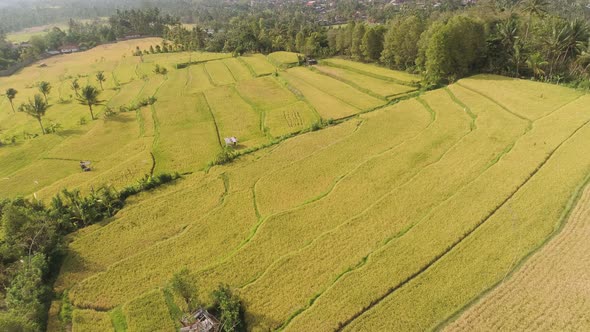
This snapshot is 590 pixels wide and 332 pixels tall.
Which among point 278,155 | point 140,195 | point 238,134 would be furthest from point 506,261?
point 238,134

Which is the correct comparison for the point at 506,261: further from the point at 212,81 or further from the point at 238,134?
the point at 212,81

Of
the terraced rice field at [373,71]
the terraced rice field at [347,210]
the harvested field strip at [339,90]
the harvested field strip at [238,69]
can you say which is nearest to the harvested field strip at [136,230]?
the terraced rice field at [347,210]

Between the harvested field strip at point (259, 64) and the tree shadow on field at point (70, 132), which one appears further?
the harvested field strip at point (259, 64)

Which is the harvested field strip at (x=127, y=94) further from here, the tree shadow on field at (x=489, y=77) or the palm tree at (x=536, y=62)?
the palm tree at (x=536, y=62)

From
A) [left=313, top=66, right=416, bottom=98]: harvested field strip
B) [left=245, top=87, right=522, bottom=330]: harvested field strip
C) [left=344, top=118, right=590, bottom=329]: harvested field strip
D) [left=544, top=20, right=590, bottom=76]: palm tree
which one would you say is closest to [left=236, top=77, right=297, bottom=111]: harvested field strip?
[left=313, top=66, right=416, bottom=98]: harvested field strip

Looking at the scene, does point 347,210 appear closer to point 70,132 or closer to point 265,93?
point 265,93

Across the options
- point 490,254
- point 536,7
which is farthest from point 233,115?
point 536,7

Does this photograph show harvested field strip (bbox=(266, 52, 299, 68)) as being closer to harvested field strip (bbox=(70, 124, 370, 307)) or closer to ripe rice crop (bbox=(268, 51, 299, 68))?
ripe rice crop (bbox=(268, 51, 299, 68))
